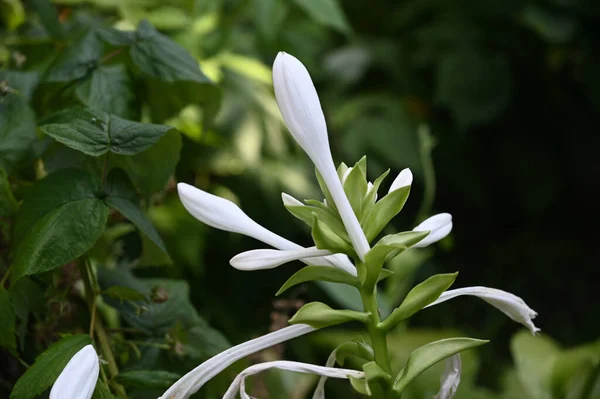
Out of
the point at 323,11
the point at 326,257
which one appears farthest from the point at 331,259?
the point at 323,11

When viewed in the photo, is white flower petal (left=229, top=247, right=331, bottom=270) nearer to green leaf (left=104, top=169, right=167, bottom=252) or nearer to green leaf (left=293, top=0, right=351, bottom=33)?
green leaf (left=104, top=169, right=167, bottom=252)

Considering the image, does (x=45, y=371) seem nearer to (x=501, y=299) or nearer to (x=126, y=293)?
(x=126, y=293)

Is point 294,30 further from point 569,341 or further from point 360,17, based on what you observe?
point 569,341

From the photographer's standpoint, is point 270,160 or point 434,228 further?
point 270,160

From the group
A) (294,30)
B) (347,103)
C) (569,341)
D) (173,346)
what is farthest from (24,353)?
(569,341)

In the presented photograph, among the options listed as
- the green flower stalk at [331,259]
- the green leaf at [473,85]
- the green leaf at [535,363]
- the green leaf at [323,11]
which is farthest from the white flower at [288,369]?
the green leaf at [473,85]

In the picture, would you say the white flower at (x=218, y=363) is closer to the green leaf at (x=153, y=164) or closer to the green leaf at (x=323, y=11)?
the green leaf at (x=153, y=164)
